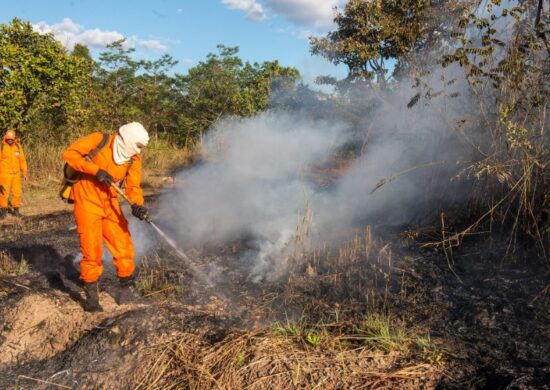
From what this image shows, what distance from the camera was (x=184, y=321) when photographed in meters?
4.14

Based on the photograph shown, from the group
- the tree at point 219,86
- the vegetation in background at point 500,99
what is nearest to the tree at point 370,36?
the vegetation in background at point 500,99

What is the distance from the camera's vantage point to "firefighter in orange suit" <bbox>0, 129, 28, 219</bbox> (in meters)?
8.92

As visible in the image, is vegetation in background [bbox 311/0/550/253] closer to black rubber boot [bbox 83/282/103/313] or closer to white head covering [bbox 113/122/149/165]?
white head covering [bbox 113/122/149/165]

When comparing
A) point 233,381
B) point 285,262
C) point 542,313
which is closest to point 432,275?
point 542,313

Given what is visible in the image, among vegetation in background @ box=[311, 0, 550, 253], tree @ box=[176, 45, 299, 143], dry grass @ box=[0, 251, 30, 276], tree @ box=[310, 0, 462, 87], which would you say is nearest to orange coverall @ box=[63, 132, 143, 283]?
dry grass @ box=[0, 251, 30, 276]

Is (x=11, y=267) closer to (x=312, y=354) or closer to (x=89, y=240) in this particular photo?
(x=89, y=240)

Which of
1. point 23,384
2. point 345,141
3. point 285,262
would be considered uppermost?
point 345,141

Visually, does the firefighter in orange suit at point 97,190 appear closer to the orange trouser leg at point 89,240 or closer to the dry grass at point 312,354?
the orange trouser leg at point 89,240

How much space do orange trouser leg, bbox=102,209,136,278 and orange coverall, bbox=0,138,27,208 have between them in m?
5.48

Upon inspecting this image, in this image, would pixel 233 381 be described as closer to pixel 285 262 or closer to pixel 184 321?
pixel 184 321

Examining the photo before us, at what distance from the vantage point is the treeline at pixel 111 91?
10156 mm

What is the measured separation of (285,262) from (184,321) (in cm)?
167

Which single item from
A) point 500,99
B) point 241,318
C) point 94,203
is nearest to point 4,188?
point 94,203

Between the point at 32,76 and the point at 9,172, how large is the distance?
249 cm
